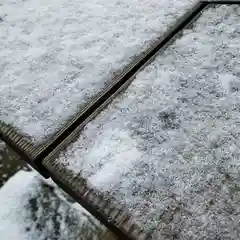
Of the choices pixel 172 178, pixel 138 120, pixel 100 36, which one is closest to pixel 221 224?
pixel 172 178

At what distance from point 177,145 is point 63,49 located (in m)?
0.64

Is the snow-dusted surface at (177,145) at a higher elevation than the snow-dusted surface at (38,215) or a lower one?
higher

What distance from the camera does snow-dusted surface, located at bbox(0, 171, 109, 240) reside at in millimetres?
1064

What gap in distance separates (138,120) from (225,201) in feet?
1.15

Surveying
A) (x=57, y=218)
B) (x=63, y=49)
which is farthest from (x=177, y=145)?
(x=63, y=49)

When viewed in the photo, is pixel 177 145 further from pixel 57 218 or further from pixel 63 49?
pixel 63 49

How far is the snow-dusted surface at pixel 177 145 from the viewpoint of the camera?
857 millimetres

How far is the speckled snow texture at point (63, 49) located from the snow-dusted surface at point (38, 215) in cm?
20

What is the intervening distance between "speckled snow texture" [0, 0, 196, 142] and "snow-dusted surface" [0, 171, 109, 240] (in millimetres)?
203

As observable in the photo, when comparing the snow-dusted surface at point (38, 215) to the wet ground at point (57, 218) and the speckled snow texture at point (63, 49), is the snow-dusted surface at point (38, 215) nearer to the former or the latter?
the wet ground at point (57, 218)

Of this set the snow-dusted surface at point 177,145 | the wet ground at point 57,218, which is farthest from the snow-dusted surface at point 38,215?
the snow-dusted surface at point 177,145

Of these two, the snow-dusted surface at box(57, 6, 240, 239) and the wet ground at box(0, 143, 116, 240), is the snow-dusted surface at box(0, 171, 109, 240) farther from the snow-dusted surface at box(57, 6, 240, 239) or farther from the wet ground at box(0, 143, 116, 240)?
the snow-dusted surface at box(57, 6, 240, 239)

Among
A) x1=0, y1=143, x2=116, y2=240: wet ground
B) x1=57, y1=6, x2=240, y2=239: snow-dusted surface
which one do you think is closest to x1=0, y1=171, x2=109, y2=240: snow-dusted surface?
x1=0, y1=143, x2=116, y2=240: wet ground

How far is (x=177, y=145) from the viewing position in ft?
3.23
